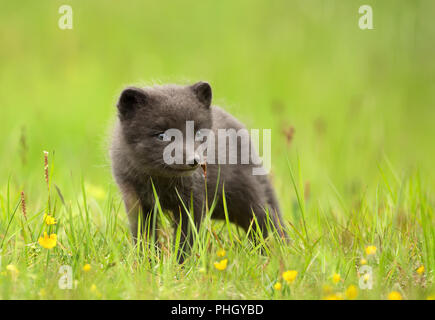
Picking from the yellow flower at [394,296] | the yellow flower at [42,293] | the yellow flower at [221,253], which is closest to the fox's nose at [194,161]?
the yellow flower at [221,253]

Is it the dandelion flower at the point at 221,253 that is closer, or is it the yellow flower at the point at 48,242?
the yellow flower at the point at 48,242

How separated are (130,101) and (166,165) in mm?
661

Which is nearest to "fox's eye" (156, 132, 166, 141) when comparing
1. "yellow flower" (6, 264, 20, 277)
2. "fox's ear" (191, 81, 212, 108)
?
"fox's ear" (191, 81, 212, 108)

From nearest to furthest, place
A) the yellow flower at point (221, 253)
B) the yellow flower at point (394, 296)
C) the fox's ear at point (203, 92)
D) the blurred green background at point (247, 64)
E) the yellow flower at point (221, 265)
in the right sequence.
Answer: the yellow flower at point (394, 296) < the yellow flower at point (221, 265) < the yellow flower at point (221, 253) < the fox's ear at point (203, 92) < the blurred green background at point (247, 64)

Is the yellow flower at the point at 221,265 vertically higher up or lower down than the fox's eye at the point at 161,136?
lower down

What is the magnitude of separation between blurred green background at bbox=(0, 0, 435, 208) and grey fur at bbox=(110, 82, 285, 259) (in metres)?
4.13

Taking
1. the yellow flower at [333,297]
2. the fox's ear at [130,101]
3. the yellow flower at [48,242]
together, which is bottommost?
the yellow flower at [333,297]

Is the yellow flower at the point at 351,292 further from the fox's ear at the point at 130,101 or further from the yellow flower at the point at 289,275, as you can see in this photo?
the fox's ear at the point at 130,101

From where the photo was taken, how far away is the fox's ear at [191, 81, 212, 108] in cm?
531

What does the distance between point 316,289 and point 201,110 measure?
203 centimetres

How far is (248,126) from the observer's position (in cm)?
648

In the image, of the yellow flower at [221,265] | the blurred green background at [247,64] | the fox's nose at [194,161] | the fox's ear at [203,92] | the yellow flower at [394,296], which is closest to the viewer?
the yellow flower at [394,296]

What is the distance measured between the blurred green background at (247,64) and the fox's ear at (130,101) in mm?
4790

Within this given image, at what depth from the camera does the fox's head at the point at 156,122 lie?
16.3 ft
